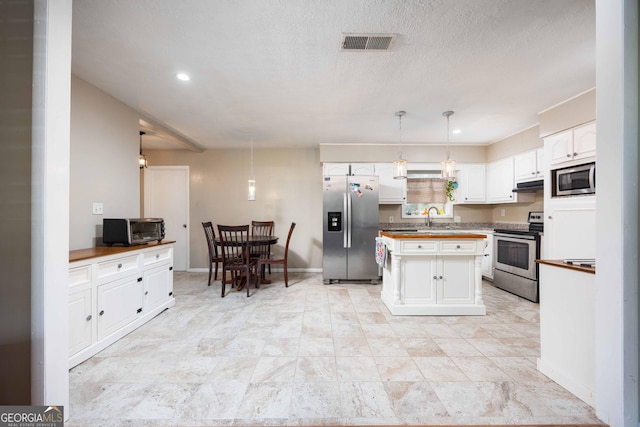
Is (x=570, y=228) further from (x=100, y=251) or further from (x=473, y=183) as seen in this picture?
(x=100, y=251)

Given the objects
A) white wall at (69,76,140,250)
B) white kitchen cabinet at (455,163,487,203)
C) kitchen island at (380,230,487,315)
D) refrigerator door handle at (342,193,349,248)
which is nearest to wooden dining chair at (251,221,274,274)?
refrigerator door handle at (342,193,349,248)

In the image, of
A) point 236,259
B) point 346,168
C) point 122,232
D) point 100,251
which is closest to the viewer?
point 100,251

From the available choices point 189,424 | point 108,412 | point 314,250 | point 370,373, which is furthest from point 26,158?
point 314,250

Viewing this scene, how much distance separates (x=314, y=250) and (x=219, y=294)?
2.07 metres

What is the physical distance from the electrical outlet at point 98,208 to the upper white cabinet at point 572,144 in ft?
17.1

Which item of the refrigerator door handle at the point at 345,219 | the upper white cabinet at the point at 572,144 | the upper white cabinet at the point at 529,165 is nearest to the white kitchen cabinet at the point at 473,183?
the upper white cabinet at the point at 529,165

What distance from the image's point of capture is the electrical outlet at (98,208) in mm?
2643

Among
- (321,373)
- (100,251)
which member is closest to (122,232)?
(100,251)

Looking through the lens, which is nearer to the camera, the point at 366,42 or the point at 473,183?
the point at 366,42

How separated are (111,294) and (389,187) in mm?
4230

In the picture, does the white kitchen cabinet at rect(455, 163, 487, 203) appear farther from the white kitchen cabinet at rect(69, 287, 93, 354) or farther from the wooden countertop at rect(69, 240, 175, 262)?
the white kitchen cabinet at rect(69, 287, 93, 354)

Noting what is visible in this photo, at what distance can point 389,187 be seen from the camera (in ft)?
15.8

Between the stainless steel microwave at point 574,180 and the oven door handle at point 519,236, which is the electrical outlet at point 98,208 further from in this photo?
the oven door handle at point 519,236

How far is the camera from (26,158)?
1.27 meters
